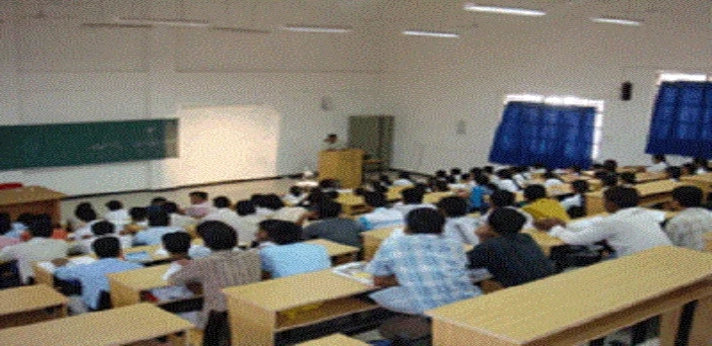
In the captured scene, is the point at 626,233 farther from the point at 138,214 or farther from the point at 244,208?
the point at 138,214

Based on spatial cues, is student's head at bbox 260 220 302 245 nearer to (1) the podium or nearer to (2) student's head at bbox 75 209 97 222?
(2) student's head at bbox 75 209 97 222

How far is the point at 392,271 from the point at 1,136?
1000 centimetres

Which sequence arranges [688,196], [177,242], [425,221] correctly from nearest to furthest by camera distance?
[425,221], [177,242], [688,196]

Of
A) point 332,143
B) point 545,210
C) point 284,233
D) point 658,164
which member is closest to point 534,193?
point 545,210

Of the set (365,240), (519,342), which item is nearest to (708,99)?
(365,240)

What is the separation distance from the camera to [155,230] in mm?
7367

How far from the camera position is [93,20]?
42.9 ft

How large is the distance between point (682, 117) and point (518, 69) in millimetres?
3384

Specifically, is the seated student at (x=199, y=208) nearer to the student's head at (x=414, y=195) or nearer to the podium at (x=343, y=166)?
the student's head at (x=414, y=195)

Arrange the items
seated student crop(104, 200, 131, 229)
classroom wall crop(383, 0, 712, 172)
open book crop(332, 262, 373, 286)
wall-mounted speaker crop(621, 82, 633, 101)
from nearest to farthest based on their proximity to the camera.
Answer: open book crop(332, 262, 373, 286)
seated student crop(104, 200, 131, 229)
classroom wall crop(383, 0, 712, 172)
wall-mounted speaker crop(621, 82, 633, 101)

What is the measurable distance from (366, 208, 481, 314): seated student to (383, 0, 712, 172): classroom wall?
9879 millimetres

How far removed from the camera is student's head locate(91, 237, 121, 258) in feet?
18.3

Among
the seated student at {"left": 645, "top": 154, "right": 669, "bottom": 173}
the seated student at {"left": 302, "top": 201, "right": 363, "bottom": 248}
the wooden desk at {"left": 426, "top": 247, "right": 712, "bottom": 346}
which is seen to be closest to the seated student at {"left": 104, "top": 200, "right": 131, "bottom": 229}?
the seated student at {"left": 302, "top": 201, "right": 363, "bottom": 248}

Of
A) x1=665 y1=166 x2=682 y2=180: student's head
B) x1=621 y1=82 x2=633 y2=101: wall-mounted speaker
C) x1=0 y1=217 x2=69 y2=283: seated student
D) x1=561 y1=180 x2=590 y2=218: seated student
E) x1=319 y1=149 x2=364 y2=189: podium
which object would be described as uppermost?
x1=621 y1=82 x2=633 y2=101: wall-mounted speaker
